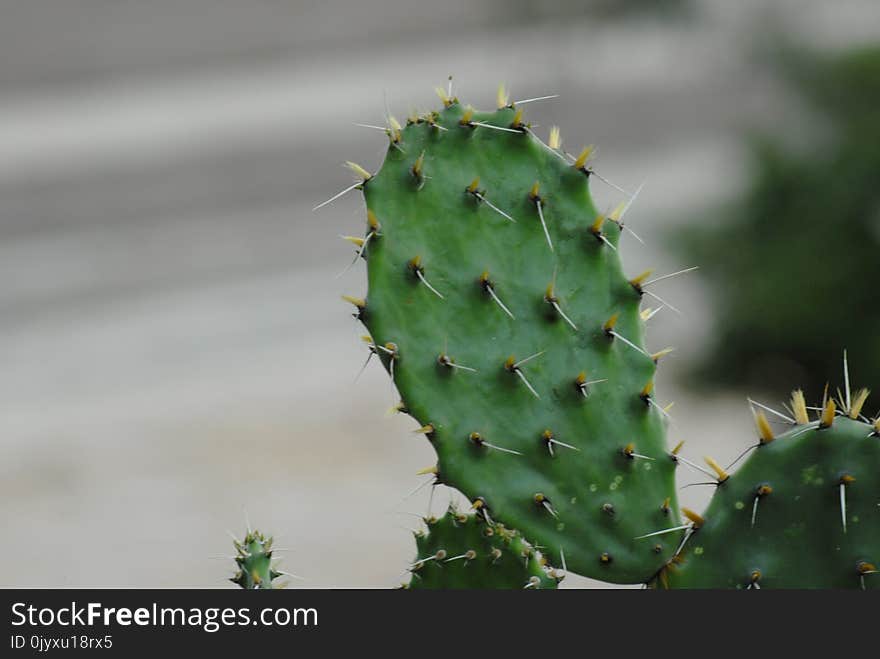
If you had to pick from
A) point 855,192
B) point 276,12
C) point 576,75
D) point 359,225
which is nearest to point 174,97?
point 276,12

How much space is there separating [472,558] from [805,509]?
0.41 meters

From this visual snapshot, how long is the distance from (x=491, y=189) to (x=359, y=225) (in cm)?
881

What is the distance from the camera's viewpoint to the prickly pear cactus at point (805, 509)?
4.98 feet

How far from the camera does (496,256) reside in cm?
176

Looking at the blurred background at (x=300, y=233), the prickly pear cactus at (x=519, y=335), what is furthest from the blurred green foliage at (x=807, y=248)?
the prickly pear cactus at (x=519, y=335)

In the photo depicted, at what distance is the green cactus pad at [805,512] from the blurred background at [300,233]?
291 cm

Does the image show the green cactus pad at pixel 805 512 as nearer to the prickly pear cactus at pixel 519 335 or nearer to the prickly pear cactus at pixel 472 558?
the prickly pear cactus at pixel 519 335

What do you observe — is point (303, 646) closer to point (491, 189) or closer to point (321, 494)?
point (491, 189)

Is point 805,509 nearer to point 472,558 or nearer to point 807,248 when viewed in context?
point 472,558

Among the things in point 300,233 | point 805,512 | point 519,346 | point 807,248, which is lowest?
point 805,512

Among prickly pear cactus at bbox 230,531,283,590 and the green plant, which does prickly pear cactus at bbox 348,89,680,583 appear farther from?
prickly pear cactus at bbox 230,531,283,590

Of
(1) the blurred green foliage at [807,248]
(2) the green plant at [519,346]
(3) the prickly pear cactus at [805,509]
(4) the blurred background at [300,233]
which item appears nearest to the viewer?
(3) the prickly pear cactus at [805,509]

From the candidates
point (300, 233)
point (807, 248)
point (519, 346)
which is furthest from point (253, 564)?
point (300, 233)

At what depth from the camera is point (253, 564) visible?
1792 mm
